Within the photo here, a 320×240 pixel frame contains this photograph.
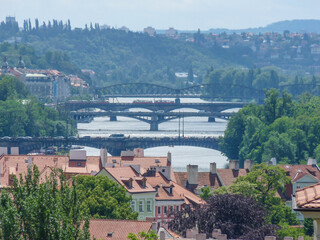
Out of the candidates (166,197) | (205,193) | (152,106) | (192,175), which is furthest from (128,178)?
(152,106)

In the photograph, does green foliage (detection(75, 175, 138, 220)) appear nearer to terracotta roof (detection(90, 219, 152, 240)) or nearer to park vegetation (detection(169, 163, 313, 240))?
park vegetation (detection(169, 163, 313, 240))

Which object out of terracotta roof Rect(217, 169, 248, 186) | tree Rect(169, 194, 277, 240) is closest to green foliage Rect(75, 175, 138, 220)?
tree Rect(169, 194, 277, 240)

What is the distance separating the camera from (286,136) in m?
105

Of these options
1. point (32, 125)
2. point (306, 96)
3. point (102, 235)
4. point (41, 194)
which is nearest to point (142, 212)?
point (102, 235)

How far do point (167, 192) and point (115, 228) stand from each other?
2052 cm

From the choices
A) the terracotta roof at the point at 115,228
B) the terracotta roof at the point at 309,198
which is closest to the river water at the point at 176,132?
the terracotta roof at the point at 115,228

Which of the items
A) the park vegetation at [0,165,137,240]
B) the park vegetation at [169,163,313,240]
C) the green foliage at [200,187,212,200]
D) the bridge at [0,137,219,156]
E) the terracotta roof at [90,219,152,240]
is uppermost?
the park vegetation at [0,165,137,240]

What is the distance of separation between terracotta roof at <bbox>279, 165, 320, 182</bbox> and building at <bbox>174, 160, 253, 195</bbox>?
102 inches

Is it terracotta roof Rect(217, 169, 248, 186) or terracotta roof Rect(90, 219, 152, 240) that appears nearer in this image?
terracotta roof Rect(90, 219, 152, 240)

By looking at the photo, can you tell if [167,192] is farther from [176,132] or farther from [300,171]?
[176,132]

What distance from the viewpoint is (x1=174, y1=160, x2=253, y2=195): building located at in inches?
2601

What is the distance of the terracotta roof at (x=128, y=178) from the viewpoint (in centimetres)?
5369

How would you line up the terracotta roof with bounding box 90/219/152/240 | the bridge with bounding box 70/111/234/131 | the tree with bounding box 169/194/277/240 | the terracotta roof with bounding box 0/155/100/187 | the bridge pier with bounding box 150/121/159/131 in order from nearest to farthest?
the terracotta roof with bounding box 90/219/152/240 → the tree with bounding box 169/194/277/240 → the terracotta roof with bounding box 0/155/100/187 → the bridge pier with bounding box 150/121/159/131 → the bridge with bounding box 70/111/234/131

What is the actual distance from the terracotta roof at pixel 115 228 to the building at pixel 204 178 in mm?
27959
